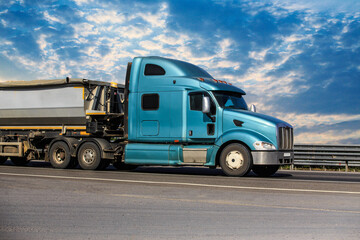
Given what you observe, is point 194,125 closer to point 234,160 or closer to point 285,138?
point 234,160

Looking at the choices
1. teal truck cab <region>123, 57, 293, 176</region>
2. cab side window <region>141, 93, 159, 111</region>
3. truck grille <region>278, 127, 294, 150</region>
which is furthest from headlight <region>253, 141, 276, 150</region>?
cab side window <region>141, 93, 159, 111</region>

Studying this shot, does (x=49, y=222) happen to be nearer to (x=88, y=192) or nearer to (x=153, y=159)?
(x=88, y=192)

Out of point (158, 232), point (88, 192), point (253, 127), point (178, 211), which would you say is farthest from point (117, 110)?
point (158, 232)

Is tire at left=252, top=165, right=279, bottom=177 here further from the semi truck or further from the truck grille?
the truck grille

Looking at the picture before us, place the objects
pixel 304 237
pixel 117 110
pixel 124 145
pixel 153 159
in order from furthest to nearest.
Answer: pixel 117 110 → pixel 124 145 → pixel 153 159 → pixel 304 237

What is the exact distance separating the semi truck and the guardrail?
3855 mm

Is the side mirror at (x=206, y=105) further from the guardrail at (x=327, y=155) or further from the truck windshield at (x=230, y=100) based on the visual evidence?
the guardrail at (x=327, y=155)

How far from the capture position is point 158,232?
17.2ft

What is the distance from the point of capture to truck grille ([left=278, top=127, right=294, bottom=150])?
12.8 m

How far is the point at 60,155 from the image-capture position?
16.3m

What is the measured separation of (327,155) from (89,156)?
9361mm

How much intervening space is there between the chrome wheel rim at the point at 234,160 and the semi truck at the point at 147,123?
0.03 meters

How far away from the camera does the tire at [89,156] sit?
15109 millimetres

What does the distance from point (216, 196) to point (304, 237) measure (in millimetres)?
3281
